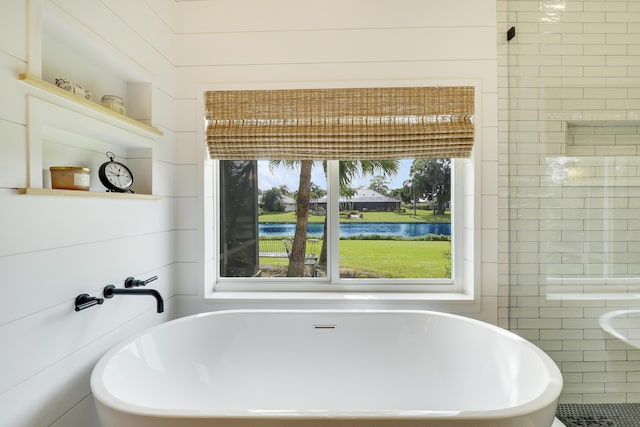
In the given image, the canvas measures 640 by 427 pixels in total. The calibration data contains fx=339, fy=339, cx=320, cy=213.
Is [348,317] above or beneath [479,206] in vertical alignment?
beneath

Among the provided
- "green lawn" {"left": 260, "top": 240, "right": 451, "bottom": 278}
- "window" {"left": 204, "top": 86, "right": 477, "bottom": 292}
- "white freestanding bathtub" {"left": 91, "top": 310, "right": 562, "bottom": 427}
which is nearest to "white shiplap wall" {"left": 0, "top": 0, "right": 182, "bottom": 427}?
"white freestanding bathtub" {"left": 91, "top": 310, "right": 562, "bottom": 427}

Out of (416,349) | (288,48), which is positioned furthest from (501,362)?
(288,48)

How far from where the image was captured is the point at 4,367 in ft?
3.25

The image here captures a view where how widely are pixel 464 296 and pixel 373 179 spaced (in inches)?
35.6

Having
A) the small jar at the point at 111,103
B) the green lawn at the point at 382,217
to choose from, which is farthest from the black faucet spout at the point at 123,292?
the green lawn at the point at 382,217

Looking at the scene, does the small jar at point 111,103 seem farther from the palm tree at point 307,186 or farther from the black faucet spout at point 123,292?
the palm tree at point 307,186

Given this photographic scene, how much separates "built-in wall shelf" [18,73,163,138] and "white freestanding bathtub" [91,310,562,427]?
3.07 feet

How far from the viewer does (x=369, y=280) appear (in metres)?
2.19

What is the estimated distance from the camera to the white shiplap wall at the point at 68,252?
3.30ft

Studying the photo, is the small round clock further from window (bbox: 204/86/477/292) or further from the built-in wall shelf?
window (bbox: 204/86/477/292)

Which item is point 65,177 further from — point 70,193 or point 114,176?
point 114,176

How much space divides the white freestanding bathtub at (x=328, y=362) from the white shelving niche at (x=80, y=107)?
77 cm

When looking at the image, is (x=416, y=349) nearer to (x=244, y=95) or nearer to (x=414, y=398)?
(x=414, y=398)

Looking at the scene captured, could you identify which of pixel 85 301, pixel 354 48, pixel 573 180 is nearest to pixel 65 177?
pixel 85 301
